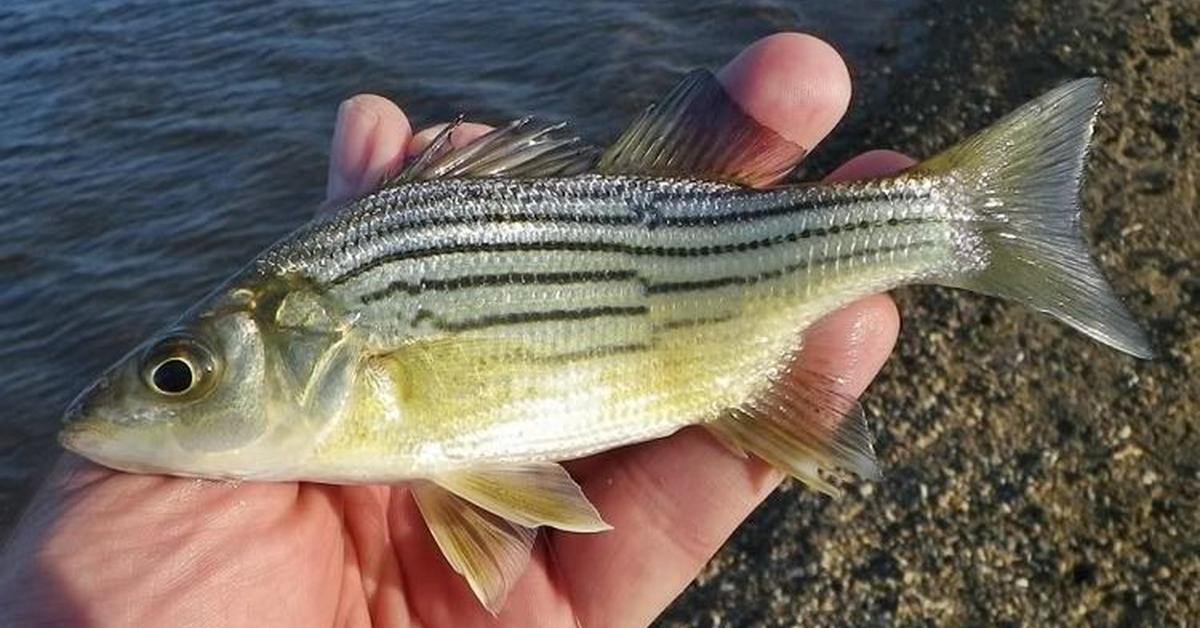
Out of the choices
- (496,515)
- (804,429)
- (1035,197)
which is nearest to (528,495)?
(496,515)

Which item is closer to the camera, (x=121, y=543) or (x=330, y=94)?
(x=121, y=543)

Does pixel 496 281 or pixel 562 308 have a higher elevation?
pixel 496 281

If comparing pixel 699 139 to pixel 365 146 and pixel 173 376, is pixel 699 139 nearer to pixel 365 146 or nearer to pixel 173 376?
pixel 365 146

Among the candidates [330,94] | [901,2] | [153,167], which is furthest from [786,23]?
[153,167]

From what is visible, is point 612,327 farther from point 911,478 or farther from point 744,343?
point 911,478

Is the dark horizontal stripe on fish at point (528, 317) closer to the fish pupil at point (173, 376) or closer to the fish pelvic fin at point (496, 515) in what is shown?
the fish pelvic fin at point (496, 515)

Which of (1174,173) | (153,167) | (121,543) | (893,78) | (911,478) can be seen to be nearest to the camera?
(121,543)

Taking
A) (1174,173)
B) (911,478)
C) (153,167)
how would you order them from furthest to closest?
(153,167), (1174,173), (911,478)
